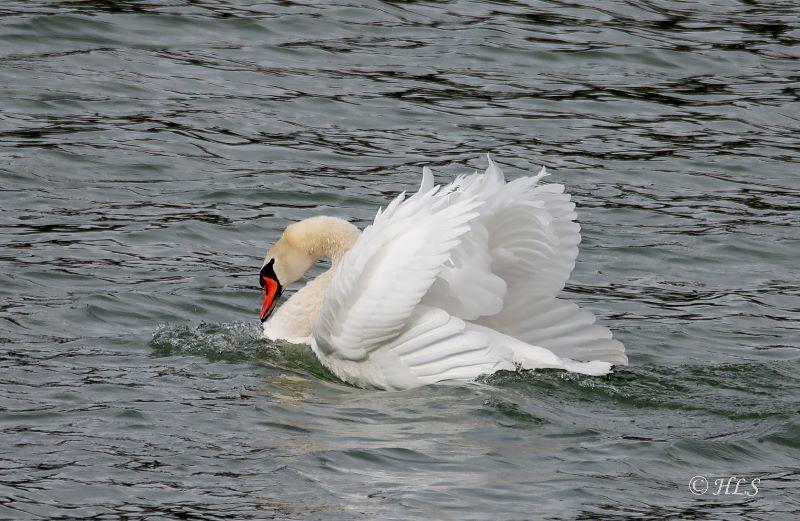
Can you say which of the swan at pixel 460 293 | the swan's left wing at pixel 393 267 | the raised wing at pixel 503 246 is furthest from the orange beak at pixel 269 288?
the raised wing at pixel 503 246

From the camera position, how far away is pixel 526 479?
6715 millimetres

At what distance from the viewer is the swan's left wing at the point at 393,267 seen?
7.64 meters

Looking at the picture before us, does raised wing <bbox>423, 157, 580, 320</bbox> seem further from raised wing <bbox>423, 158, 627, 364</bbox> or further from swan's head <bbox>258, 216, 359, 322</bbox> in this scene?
swan's head <bbox>258, 216, 359, 322</bbox>

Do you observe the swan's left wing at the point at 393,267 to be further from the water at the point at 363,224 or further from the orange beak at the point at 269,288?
the orange beak at the point at 269,288

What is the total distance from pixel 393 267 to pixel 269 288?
1880mm

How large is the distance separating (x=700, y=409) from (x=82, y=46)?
879 cm

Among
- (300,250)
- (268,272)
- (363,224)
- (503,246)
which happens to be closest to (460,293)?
(503,246)

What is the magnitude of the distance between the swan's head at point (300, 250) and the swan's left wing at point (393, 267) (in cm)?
121

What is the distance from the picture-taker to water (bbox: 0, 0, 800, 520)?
677cm

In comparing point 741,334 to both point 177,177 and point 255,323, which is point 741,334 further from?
point 177,177

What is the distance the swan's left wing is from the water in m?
0.39

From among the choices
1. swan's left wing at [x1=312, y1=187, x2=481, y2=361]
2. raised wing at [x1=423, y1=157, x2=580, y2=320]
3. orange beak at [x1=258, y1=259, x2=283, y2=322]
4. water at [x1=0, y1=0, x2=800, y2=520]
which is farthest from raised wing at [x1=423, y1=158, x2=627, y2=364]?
orange beak at [x1=258, y1=259, x2=283, y2=322]

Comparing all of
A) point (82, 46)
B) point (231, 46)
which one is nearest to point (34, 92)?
point (82, 46)

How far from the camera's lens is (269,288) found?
943 cm
